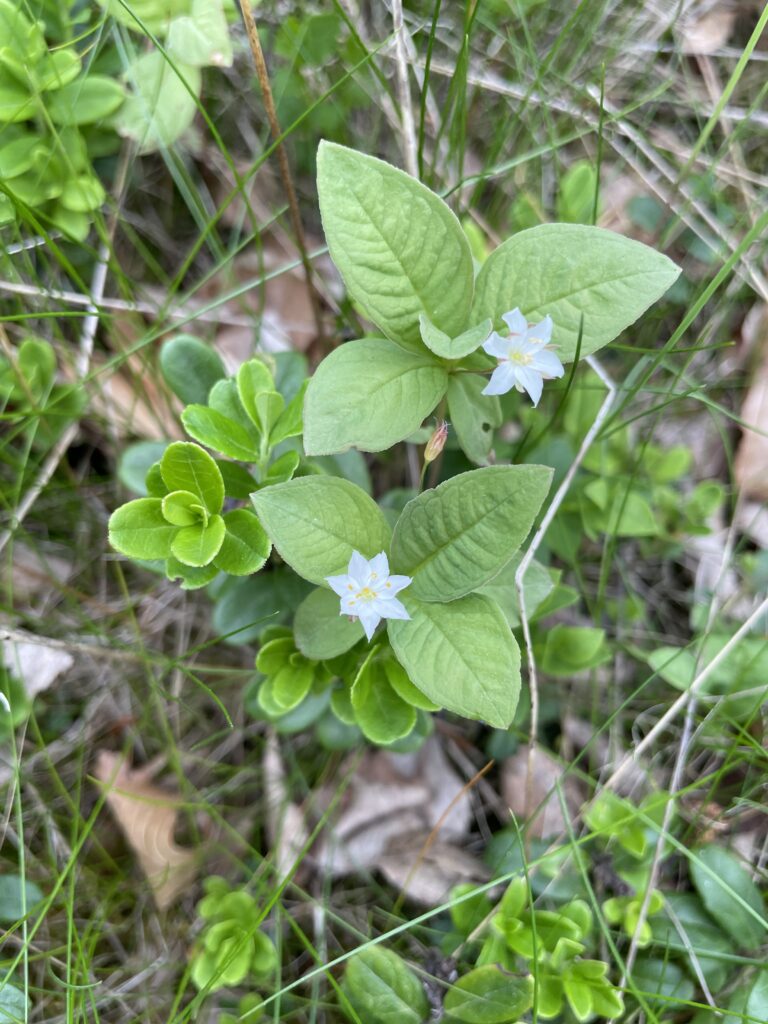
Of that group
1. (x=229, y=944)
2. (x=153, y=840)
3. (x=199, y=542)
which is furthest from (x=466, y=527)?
(x=153, y=840)

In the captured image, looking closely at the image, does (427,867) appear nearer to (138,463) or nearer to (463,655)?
(463,655)

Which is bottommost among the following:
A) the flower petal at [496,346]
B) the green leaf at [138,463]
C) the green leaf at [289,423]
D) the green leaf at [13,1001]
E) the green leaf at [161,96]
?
the green leaf at [13,1001]

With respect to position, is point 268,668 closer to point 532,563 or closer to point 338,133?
point 532,563

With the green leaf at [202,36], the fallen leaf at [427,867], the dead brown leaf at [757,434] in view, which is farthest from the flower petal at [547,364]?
the dead brown leaf at [757,434]

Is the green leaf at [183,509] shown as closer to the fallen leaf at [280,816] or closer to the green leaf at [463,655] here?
the green leaf at [463,655]

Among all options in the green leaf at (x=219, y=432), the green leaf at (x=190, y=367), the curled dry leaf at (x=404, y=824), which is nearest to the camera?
the green leaf at (x=219, y=432)

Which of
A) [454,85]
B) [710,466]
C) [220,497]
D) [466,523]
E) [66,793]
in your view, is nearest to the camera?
[466,523]

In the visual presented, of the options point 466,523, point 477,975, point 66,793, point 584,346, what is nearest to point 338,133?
point 584,346

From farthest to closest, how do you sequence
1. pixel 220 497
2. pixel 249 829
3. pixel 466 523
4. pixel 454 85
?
pixel 249 829 < pixel 454 85 < pixel 220 497 < pixel 466 523

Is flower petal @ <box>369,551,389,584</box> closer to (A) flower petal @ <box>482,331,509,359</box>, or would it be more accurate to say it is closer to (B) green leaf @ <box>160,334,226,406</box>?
(A) flower petal @ <box>482,331,509,359</box>
